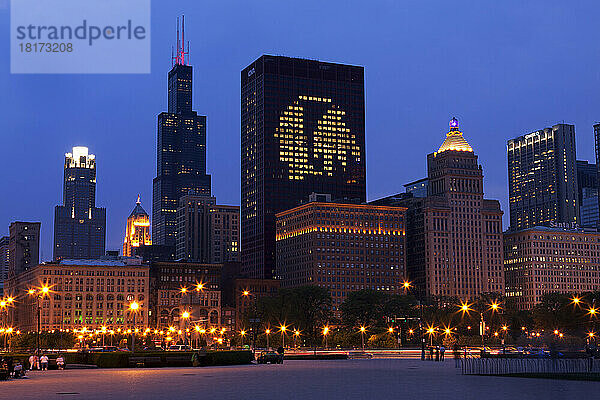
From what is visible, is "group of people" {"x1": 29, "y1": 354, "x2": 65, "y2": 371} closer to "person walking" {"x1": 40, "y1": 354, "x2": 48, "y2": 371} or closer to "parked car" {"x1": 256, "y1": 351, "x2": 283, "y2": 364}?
"person walking" {"x1": 40, "y1": 354, "x2": 48, "y2": 371}

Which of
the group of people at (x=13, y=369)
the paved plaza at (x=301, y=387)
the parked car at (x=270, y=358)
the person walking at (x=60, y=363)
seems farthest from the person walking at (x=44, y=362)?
the parked car at (x=270, y=358)

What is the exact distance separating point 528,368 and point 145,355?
121 feet

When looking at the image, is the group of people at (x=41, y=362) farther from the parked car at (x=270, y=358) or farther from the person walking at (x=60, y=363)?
the parked car at (x=270, y=358)

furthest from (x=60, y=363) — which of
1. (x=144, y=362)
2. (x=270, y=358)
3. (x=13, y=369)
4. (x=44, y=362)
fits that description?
(x=270, y=358)

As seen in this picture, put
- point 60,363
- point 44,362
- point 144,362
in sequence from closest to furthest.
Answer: point 44,362 → point 60,363 → point 144,362

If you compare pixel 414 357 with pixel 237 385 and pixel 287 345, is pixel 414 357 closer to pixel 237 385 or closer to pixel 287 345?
pixel 237 385

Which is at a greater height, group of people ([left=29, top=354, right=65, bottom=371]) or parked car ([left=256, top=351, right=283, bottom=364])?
group of people ([left=29, top=354, right=65, bottom=371])

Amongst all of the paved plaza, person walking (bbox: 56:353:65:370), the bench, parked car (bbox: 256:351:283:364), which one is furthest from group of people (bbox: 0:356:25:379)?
parked car (bbox: 256:351:283:364)

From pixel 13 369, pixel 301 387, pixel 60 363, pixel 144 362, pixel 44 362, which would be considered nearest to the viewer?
pixel 301 387

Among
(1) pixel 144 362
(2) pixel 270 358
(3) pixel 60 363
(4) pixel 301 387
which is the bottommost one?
(2) pixel 270 358

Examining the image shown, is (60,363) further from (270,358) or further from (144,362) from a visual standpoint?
(270,358)

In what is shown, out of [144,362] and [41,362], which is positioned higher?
[41,362]

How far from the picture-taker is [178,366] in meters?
82.7

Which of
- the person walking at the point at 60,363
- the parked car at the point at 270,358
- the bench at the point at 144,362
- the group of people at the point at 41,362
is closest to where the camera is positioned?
the group of people at the point at 41,362
